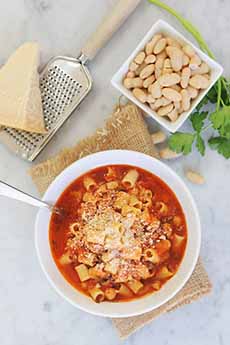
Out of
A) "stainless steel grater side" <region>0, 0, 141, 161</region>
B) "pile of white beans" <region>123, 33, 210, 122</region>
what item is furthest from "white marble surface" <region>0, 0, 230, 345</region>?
"pile of white beans" <region>123, 33, 210, 122</region>

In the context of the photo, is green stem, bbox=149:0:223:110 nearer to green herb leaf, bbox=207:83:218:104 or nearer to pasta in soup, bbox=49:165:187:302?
green herb leaf, bbox=207:83:218:104

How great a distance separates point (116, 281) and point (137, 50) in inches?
24.9

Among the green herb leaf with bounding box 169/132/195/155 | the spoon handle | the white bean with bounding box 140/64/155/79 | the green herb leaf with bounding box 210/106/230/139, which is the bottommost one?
the spoon handle

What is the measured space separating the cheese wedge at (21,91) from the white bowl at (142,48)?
0.24m

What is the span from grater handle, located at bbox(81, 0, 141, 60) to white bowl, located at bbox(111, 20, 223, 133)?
12 cm

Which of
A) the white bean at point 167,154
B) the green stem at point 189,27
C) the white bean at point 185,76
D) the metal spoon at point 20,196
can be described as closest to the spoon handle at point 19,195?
the metal spoon at point 20,196

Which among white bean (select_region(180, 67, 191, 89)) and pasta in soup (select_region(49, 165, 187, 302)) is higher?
white bean (select_region(180, 67, 191, 89))

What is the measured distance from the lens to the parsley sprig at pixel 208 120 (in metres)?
2.03

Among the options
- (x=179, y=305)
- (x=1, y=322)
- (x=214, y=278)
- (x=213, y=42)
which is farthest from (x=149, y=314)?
(x=213, y=42)

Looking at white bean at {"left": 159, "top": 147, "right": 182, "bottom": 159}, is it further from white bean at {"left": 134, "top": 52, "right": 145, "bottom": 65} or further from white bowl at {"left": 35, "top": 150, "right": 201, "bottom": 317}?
white bean at {"left": 134, "top": 52, "right": 145, "bottom": 65}

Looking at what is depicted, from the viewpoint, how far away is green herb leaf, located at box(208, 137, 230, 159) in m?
2.09

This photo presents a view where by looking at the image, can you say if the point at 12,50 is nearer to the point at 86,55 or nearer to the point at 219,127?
the point at 86,55

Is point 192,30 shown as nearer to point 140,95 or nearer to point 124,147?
point 140,95

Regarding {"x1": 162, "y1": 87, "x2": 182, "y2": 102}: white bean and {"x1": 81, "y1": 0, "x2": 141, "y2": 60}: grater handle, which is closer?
{"x1": 162, "y1": 87, "x2": 182, "y2": 102}: white bean
